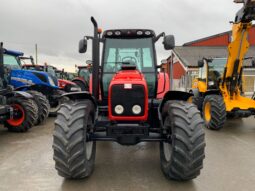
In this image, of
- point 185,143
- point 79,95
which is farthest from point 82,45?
point 185,143

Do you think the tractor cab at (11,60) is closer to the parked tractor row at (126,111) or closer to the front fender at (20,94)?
the front fender at (20,94)

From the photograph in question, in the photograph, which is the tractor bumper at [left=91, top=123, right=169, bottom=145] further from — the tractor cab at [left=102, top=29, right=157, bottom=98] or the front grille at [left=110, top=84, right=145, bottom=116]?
the tractor cab at [left=102, top=29, right=157, bottom=98]

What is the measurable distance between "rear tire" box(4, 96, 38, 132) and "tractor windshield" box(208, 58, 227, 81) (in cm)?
580

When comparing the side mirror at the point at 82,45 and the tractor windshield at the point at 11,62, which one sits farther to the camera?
the tractor windshield at the point at 11,62

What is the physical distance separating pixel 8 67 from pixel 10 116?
9.53 ft

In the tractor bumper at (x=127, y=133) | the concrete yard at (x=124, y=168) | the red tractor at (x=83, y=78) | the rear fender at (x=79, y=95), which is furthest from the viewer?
the red tractor at (x=83, y=78)

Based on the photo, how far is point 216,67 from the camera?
30.2ft

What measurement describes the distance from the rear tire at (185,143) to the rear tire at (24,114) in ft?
14.2

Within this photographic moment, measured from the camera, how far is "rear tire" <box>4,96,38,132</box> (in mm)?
6734

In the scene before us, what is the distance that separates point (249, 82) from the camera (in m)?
20.8

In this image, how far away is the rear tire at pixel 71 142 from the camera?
11.1 ft

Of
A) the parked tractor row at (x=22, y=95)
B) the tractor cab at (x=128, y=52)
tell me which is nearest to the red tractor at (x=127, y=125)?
the tractor cab at (x=128, y=52)

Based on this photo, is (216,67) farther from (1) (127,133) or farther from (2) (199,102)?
(1) (127,133)

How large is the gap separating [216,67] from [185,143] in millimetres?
6474
